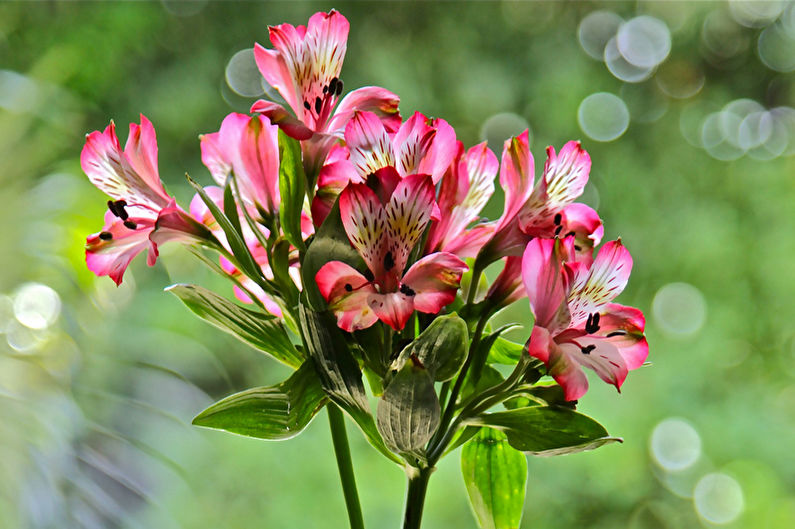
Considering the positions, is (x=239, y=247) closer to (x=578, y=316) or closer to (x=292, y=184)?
(x=292, y=184)

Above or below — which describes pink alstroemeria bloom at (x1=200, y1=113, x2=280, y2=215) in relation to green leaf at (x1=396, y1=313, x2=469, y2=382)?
above

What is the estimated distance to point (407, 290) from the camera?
31 centimetres

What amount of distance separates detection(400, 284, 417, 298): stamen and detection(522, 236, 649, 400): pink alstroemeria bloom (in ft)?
0.16

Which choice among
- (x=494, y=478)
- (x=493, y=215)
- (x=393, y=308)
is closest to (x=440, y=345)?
(x=393, y=308)

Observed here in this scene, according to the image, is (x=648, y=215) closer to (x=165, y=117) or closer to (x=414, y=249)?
(x=165, y=117)

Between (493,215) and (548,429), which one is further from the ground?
(493,215)

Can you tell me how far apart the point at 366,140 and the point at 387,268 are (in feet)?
0.19

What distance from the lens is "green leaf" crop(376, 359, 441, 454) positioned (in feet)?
0.99

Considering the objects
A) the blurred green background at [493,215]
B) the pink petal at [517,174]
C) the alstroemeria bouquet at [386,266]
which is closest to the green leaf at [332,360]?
the alstroemeria bouquet at [386,266]

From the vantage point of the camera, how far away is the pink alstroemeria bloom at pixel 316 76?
358 millimetres

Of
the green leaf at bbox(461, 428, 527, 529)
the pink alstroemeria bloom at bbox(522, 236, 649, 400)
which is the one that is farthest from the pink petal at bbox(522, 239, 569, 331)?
the green leaf at bbox(461, 428, 527, 529)

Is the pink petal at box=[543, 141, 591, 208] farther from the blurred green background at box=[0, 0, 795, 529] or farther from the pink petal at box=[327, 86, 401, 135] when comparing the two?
the blurred green background at box=[0, 0, 795, 529]

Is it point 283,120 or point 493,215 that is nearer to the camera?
point 283,120

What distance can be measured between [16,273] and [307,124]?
1673mm
